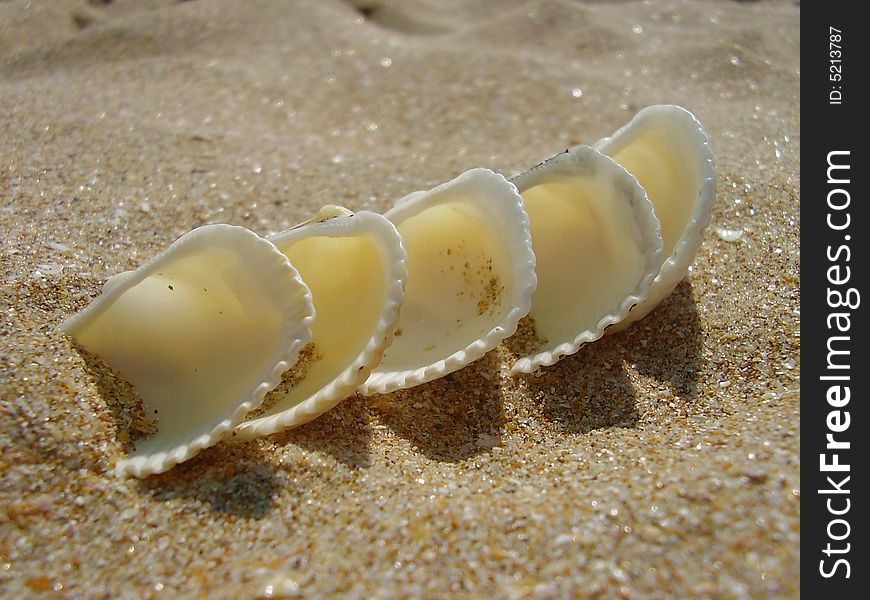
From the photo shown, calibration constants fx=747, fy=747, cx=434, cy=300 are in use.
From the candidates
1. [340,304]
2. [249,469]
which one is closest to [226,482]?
[249,469]

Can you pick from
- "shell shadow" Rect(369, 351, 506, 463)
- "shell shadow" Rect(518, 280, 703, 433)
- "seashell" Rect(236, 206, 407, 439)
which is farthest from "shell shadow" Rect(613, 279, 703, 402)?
"seashell" Rect(236, 206, 407, 439)

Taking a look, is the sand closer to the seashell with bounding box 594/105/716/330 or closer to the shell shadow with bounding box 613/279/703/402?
the shell shadow with bounding box 613/279/703/402

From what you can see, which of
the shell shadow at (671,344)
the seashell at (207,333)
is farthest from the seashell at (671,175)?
the seashell at (207,333)

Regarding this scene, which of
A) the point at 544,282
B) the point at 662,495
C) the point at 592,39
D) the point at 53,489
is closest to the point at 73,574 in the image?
the point at 53,489

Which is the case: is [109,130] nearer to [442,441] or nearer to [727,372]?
[442,441]

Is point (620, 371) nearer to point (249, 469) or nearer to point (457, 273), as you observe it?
point (457, 273)
